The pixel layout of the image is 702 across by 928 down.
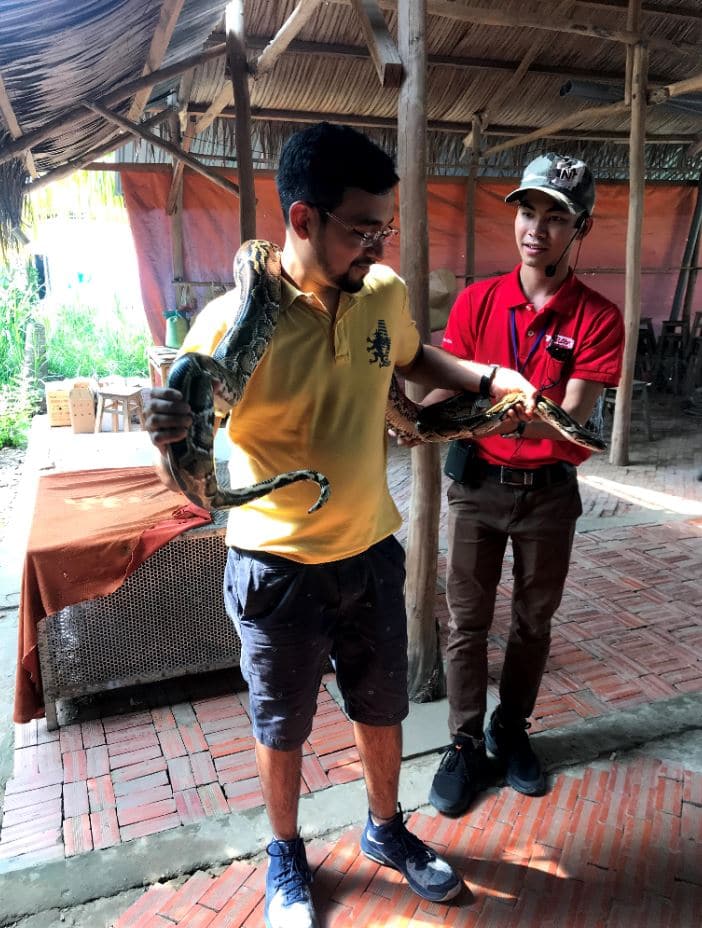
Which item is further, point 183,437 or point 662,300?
point 662,300

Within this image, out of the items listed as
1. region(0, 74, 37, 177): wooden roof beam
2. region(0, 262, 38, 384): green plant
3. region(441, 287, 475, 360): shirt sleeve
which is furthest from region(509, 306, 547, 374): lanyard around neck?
region(0, 262, 38, 384): green plant

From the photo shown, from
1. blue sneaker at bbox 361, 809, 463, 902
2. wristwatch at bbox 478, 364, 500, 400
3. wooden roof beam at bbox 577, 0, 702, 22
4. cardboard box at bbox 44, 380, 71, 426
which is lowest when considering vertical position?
blue sneaker at bbox 361, 809, 463, 902

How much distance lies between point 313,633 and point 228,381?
781mm

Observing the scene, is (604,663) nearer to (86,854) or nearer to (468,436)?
(468,436)

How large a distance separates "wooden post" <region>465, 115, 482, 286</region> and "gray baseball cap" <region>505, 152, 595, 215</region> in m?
7.93

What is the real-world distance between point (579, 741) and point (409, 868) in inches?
42.3

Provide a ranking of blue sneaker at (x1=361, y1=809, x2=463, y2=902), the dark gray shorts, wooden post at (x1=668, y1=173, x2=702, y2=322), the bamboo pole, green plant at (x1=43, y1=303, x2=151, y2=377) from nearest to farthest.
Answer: the dark gray shorts, blue sneaker at (x1=361, y1=809, x2=463, y2=902), the bamboo pole, wooden post at (x1=668, y1=173, x2=702, y2=322), green plant at (x1=43, y1=303, x2=151, y2=377)

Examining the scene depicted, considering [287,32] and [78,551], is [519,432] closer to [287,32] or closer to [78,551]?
[78,551]

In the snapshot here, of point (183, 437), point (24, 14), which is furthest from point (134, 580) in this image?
point (24, 14)

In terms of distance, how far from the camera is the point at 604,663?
11.5 feet

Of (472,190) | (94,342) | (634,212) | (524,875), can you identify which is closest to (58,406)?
(94,342)

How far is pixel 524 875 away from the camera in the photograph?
2.22 m

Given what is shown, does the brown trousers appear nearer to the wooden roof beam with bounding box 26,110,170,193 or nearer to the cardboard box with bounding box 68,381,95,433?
the wooden roof beam with bounding box 26,110,170,193

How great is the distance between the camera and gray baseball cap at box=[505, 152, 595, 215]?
2127 millimetres
